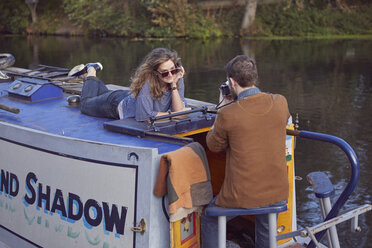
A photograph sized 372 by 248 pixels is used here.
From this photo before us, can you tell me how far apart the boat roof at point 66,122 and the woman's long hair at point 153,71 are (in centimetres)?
35

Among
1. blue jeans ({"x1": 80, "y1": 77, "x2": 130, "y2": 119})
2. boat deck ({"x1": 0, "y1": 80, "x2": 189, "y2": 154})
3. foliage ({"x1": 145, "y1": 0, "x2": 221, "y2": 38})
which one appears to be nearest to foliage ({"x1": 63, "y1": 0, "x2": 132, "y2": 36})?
foliage ({"x1": 145, "y1": 0, "x2": 221, "y2": 38})

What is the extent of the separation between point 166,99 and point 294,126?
42.0 inches

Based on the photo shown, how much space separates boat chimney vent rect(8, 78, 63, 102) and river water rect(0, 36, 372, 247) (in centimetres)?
329

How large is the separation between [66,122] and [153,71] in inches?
38.8

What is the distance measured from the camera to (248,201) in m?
3.15

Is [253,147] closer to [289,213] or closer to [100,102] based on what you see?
[289,213]

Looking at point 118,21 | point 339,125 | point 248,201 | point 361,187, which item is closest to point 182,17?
point 118,21

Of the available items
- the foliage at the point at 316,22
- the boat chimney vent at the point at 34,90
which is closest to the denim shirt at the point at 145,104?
the boat chimney vent at the point at 34,90

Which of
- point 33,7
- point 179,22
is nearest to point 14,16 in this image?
point 33,7

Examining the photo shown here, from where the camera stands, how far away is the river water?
7.95 metres

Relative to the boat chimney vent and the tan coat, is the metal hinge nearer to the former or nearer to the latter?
the tan coat

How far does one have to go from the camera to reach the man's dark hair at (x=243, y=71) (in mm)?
3090

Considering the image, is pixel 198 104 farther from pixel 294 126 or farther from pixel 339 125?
pixel 339 125

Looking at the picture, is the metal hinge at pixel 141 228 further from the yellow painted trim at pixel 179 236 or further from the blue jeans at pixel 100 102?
the blue jeans at pixel 100 102
